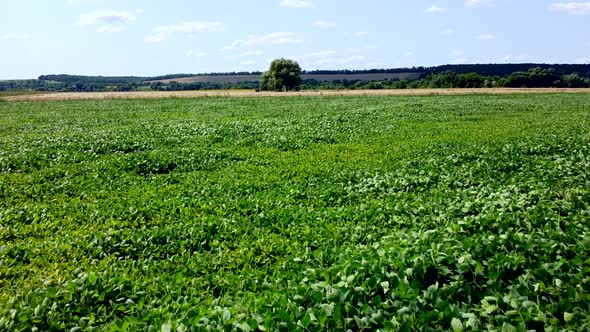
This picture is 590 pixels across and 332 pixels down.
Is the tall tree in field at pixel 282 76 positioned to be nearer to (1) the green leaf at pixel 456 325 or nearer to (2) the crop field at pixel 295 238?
(2) the crop field at pixel 295 238

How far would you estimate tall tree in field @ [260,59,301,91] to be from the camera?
110312mm

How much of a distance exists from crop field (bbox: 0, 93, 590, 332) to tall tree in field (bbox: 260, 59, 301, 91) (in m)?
94.6

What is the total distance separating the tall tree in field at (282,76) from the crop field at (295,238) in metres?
94.6

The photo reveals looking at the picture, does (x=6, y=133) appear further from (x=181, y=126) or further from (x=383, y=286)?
(x=383, y=286)

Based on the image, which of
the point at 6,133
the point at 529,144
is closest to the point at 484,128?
the point at 529,144

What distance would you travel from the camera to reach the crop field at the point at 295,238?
14.6 ft

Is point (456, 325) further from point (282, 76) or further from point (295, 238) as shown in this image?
point (282, 76)

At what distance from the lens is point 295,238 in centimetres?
823

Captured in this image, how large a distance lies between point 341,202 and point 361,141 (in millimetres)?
9913

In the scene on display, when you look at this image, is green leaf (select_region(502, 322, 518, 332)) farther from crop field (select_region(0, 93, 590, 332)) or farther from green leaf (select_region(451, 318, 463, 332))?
green leaf (select_region(451, 318, 463, 332))

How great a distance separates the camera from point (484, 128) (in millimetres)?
25047

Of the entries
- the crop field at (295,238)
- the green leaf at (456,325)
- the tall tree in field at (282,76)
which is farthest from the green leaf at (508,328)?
the tall tree in field at (282,76)

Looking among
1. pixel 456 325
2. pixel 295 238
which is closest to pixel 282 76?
pixel 295 238

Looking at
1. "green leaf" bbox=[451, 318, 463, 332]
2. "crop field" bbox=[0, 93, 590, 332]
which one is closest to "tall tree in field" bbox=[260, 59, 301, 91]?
"crop field" bbox=[0, 93, 590, 332]
